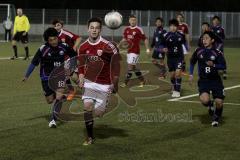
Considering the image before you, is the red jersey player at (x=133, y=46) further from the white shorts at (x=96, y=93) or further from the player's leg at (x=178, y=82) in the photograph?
the white shorts at (x=96, y=93)

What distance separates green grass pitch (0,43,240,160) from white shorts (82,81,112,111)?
71 cm

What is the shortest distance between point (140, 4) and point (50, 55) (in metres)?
56.5

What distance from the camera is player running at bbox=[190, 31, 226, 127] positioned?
1165 centimetres

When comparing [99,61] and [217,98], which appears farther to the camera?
[217,98]

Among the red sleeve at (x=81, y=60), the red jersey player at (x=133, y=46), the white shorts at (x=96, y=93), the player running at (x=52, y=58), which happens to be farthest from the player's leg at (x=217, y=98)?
the red jersey player at (x=133, y=46)

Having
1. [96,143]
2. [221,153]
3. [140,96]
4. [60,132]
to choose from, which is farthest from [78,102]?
[221,153]

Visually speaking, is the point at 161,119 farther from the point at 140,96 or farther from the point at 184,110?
the point at 140,96

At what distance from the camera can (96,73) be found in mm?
9977

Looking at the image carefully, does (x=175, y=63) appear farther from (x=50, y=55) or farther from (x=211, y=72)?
(x=50, y=55)

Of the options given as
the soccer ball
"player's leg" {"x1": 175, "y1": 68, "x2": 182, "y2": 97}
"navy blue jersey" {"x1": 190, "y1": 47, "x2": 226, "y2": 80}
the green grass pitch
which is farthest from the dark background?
"navy blue jersey" {"x1": 190, "y1": 47, "x2": 226, "y2": 80}

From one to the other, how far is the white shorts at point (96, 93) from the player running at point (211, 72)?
2617 mm

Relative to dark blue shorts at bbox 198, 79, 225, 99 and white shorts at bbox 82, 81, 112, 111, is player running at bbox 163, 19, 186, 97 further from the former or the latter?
white shorts at bbox 82, 81, 112, 111

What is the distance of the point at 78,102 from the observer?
1466 centimetres

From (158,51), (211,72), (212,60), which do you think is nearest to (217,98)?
(211,72)
